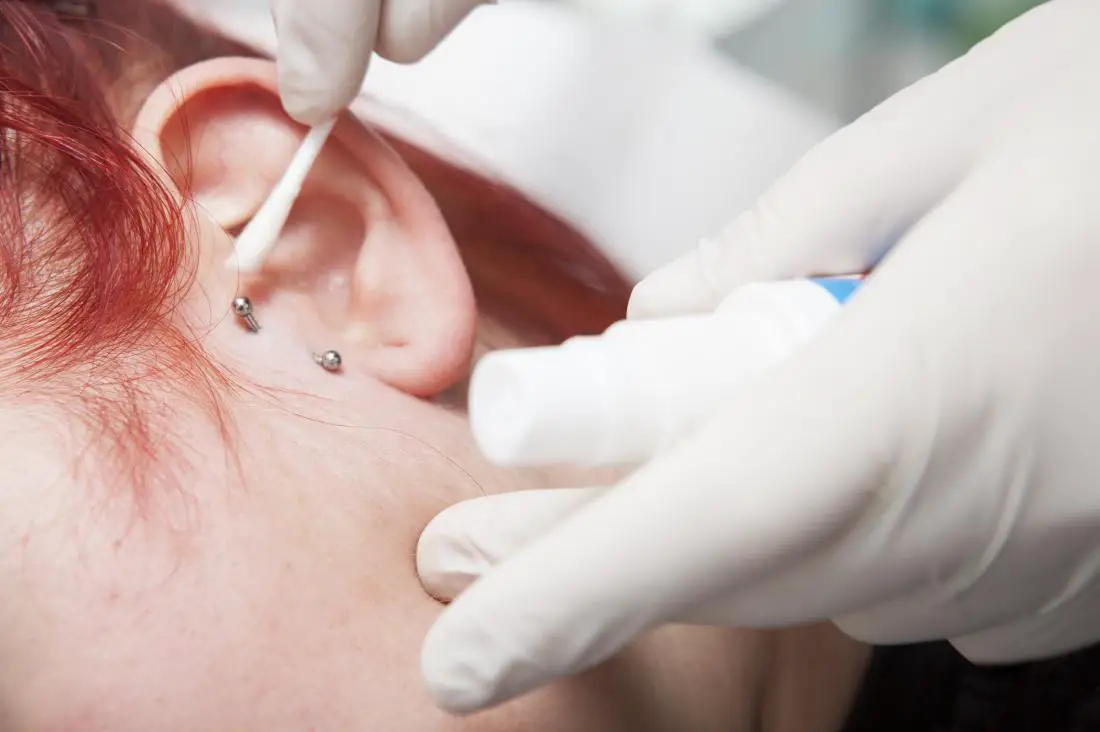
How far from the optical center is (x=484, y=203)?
0.93 m

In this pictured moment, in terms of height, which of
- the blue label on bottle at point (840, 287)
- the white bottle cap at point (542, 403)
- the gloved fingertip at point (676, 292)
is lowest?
the gloved fingertip at point (676, 292)

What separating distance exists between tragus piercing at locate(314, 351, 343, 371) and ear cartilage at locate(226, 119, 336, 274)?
0.32 ft

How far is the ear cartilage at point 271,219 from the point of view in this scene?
729 mm

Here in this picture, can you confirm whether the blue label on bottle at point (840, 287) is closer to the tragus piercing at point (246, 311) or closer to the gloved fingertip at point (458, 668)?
the gloved fingertip at point (458, 668)

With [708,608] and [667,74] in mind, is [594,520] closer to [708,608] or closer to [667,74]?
[708,608]

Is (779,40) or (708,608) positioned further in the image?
(779,40)

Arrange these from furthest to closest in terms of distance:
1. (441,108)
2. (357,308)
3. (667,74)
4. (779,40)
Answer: (779,40) < (667,74) < (441,108) < (357,308)

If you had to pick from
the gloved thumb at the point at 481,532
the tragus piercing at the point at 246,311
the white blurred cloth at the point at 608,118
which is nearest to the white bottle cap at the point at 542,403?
the gloved thumb at the point at 481,532

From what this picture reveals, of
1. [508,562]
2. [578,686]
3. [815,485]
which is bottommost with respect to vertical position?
[578,686]

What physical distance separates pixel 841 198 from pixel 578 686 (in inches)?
15.6

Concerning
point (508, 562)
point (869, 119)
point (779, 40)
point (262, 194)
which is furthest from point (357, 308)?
point (779, 40)

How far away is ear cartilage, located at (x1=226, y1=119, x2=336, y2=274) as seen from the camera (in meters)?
0.73

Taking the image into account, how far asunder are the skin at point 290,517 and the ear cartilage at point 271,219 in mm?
20

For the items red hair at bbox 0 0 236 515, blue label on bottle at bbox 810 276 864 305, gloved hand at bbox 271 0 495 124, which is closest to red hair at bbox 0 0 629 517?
red hair at bbox 0 0 236 515
